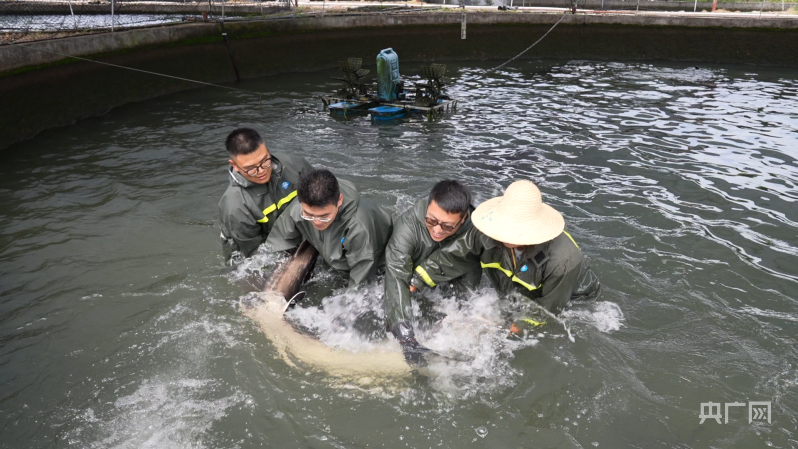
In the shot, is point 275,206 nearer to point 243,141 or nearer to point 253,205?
point 253,205

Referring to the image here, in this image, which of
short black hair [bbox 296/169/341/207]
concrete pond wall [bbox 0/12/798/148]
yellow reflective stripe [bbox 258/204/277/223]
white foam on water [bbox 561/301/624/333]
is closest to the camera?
short black hair [bbox 296/169/341/207]

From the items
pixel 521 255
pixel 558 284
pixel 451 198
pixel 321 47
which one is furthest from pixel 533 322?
pixel 321 47

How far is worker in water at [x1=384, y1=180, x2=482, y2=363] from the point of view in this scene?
3.64m

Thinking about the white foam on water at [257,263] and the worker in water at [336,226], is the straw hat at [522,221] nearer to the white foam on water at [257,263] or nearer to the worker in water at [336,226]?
the worker in water at [336,226]

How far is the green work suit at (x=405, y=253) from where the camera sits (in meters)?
3.84

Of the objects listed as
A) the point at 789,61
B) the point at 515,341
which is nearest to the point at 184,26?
the point at 515,341

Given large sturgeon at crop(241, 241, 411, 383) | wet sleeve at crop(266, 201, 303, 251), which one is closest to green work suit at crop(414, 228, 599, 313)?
large sturgeon at crop(241, 241, 411, 383)

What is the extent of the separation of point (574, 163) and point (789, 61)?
1110 cm

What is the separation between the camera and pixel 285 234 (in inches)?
169

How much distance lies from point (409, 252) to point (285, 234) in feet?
3.52

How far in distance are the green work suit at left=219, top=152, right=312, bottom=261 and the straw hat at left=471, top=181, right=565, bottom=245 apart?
1989 mm

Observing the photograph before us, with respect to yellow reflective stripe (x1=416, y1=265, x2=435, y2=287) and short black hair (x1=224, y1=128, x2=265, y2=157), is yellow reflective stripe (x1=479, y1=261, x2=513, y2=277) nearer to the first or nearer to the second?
yellow reflective stripe (x1=416, y1=265, x2=435, y2=287)

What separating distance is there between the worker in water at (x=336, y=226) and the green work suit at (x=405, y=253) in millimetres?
232

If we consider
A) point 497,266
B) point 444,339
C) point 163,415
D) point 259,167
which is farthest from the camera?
point 259,167
